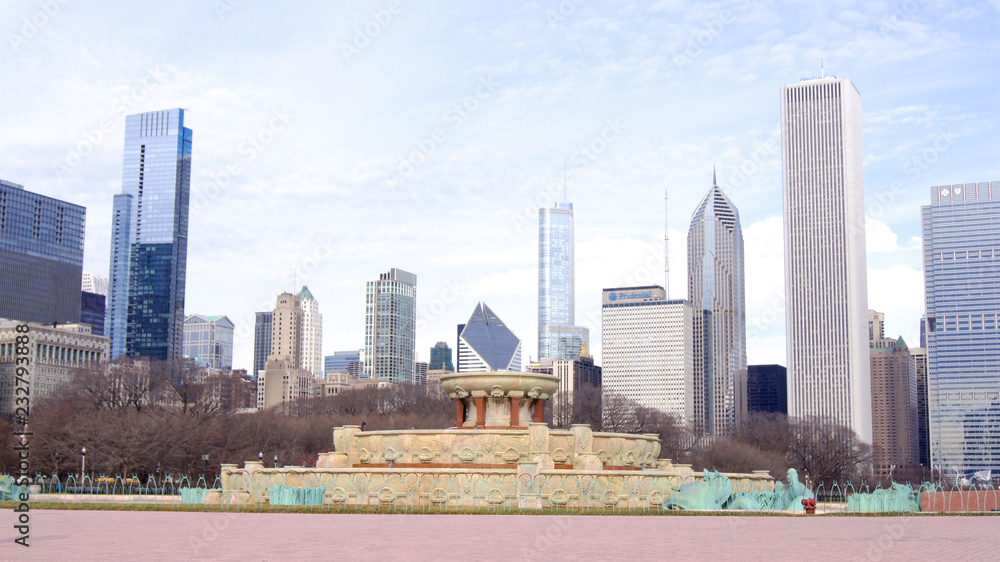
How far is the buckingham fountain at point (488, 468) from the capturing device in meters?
35.7

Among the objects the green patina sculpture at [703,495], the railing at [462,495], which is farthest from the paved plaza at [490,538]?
the green patina sculpture at [703,495]

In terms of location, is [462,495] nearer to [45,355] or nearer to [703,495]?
[703,495]

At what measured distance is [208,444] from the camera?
7344 centimetres

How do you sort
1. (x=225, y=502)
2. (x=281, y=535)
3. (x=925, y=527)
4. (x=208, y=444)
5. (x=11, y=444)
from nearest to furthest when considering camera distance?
(x=281, y=535)
(x=925, y=527)
(x=225, y=502)
(x=208, y=444)
(x=11, y=444)

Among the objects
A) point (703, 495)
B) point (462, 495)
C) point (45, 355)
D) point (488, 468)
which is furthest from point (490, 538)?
point (45, 355)

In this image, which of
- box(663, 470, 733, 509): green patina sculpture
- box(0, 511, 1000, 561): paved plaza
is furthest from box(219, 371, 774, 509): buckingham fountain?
box(0, 511, 1000, 561): paved plaza

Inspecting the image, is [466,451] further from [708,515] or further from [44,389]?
[44,389]

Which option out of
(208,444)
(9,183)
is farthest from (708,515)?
(9,183)

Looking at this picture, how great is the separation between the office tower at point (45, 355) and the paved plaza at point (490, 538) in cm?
13311

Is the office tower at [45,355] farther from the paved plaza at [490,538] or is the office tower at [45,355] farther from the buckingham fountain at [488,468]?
the paved plaza at [490,538]

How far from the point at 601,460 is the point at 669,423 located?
74659 millimetres

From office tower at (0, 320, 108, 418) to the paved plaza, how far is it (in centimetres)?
13311

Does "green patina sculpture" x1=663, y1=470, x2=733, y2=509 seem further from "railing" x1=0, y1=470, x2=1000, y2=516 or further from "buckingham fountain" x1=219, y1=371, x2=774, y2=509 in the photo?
"buckingham fountain" x1=219, y1=371, x2=774, y2=509

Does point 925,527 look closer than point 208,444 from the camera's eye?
Yes
